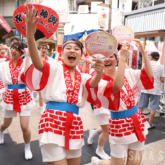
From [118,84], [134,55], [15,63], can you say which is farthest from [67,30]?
[118,84]

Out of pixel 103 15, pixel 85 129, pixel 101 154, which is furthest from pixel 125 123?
pixel 103 15

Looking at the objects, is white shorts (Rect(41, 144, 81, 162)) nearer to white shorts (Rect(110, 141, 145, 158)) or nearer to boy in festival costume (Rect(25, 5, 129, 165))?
boy in festival costume (Rect(25, 5, 129, 165))

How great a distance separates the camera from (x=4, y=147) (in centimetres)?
322

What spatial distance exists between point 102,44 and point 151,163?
2.34 meters

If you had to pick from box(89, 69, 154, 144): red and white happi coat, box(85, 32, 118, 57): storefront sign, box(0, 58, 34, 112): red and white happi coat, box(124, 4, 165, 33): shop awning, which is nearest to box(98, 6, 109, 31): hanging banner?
box(124, 4, 165, 33): shop awning

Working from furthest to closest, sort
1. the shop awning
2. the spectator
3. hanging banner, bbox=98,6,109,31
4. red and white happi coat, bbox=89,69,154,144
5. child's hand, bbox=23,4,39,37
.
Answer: hanging banner, bbox=98,6,109,31, the shop awning, the spectator, red and white happi coat, bbox=89,69,154,144, child's hand, bbox=23,4,39,37

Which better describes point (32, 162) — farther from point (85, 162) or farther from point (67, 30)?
point (67, 30)

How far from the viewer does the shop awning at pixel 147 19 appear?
6301 millimetres

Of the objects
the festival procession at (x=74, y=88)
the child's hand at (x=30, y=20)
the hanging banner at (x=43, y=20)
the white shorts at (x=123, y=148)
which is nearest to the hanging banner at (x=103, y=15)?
the festival procession at (x=74, y=88)

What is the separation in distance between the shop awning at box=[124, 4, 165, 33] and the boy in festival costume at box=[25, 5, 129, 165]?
5766 millimetres

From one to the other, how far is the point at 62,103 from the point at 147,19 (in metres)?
6.58

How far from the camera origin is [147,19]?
22.5 feet

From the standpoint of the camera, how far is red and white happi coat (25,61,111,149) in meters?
1.54

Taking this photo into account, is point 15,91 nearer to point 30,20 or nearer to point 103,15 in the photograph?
point 30,20
